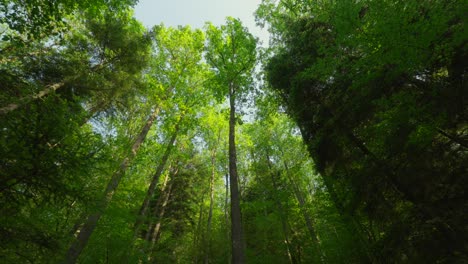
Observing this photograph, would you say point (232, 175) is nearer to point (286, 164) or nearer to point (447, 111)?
point (447, 111)

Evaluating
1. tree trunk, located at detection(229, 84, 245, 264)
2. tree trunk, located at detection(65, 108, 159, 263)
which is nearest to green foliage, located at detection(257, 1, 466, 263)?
tree trunk, located at detection(229, 84, 245, 264)

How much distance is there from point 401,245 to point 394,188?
1.64 meters

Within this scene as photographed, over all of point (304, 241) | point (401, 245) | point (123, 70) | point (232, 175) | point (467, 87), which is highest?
point (123, 70)

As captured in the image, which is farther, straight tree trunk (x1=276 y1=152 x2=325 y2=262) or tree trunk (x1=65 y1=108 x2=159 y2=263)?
straight tree trunk (x1=276 y1=152 x2=325 y2=262)

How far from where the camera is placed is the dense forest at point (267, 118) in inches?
164

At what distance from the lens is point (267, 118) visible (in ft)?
41.0

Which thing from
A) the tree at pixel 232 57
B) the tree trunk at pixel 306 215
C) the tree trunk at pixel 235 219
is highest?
the tree at pixel 232 57

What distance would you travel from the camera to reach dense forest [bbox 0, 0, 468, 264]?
13.7 ft

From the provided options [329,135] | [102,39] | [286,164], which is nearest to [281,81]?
[329,135]

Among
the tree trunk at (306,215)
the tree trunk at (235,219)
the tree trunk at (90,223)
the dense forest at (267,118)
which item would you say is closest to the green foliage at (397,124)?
the dense forest at (267,118)

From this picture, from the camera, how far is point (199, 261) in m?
18.4

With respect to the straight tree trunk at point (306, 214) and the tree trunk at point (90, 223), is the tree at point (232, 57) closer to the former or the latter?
the tree trunk at point (90, 223)

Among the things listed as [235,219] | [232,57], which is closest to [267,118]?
[232,57]

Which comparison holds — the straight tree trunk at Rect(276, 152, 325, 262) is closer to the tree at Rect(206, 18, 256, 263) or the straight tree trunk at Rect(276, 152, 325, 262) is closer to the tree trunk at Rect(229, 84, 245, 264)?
the tree trunk at Rect(229, 84, 245, 264)
